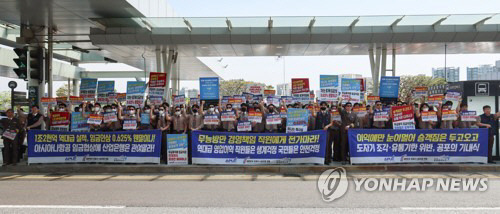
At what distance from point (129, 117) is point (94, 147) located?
135 cm

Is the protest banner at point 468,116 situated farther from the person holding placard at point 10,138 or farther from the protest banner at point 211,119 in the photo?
the person holding placard at point 10,138

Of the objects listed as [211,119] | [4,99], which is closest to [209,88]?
[211,119]

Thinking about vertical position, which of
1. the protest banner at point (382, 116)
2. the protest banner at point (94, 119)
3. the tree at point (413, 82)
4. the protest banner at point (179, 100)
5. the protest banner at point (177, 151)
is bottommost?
the protest banner at point (177, 151)

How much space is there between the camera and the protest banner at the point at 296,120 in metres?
10.7

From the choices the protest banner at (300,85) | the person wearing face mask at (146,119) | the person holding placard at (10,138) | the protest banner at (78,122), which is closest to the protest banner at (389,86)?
the protest banner at (300,85)

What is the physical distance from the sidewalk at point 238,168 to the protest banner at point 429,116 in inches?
50.1

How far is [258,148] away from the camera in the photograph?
10.4 m

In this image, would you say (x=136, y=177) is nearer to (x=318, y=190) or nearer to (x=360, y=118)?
(x=318, y=190)

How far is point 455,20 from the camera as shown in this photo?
17.3 metres

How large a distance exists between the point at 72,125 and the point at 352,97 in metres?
8.75

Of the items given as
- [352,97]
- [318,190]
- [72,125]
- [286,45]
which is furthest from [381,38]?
[72,125]

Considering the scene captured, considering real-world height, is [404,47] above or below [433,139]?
above

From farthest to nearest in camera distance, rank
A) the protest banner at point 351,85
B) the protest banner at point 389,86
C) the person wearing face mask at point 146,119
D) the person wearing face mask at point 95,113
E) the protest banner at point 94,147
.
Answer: the protest banner at point 389,86
the protest banner at point 351,85
the person wearing face mask at point 95,113
the person wearing face mask at point 146,119
the protest banner at point 94,147

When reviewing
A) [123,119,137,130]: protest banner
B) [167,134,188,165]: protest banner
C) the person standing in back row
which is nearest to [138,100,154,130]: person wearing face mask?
[123,119,137,130]: protest banner
